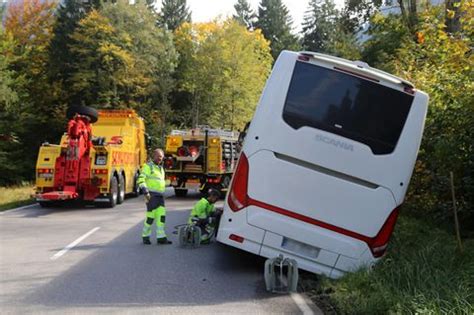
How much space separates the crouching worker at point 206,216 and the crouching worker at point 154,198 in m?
0.55

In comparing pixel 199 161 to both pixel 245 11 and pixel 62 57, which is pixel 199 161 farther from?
pixel 245 11

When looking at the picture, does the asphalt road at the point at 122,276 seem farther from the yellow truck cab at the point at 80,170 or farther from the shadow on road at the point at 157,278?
the yellow truck cab at the point at 80,170

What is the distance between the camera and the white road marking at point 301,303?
20.0ft

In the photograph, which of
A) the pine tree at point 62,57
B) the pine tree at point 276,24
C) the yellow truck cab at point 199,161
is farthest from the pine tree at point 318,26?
the yellow truck cab at point 199,161

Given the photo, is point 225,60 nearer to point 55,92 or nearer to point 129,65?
point 129,65

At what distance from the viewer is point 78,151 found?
15.7m

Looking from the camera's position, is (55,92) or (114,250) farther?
(55,92)

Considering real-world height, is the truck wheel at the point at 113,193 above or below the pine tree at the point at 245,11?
below

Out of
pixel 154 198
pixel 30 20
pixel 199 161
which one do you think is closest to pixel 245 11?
pixel 30 20

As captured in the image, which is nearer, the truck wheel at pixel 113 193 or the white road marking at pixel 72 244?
the white road marking at pixel 72 244

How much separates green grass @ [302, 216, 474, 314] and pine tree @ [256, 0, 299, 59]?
67.5 m

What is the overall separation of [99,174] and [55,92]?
32653 millimetres

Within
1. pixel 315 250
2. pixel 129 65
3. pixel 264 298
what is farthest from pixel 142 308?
pixel 129 65

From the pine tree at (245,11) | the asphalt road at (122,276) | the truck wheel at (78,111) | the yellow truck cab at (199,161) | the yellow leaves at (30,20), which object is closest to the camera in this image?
the asphalt road at (122,276)
